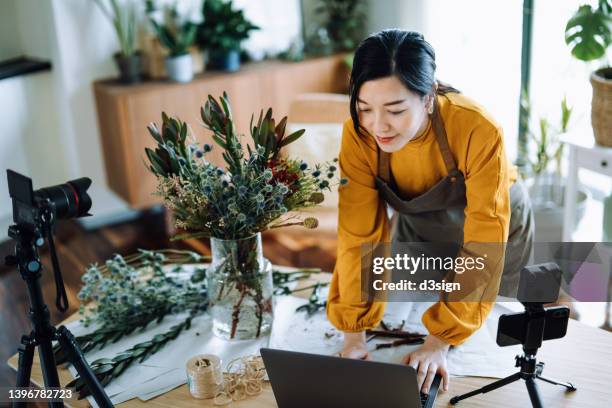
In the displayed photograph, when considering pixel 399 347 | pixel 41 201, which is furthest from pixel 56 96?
pixel 399 347

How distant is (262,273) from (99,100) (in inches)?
99.0

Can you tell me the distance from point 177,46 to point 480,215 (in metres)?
2.62

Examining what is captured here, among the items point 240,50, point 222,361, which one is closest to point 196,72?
point 240,50

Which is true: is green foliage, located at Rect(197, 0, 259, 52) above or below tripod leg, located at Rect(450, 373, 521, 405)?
above

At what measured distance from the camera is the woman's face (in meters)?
1.57

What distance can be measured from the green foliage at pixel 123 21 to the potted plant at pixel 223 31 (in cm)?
37

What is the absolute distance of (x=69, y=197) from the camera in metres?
1.52

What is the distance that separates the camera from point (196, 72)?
4.14 metres

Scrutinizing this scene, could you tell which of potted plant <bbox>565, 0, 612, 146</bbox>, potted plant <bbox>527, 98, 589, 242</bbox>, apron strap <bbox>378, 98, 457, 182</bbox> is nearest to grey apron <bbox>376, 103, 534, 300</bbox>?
apron strap <bbox>378, 98, 457, 182</bbox>

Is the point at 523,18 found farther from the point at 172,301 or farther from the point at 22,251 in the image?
the point at 22,251

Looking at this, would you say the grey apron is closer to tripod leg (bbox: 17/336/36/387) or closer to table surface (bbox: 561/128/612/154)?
tripod leg (bbox: 17/336/36/387)

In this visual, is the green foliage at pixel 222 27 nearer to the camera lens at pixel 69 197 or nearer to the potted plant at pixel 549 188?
the potted plant at pixel 549 188

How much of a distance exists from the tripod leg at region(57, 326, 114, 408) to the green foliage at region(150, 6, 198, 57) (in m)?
2.62

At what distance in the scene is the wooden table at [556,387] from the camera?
1.52 m
